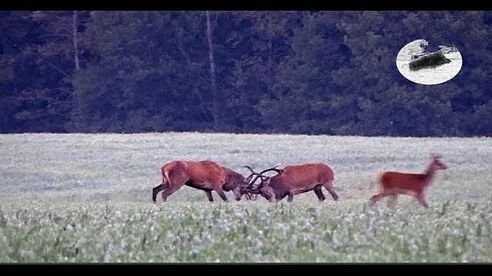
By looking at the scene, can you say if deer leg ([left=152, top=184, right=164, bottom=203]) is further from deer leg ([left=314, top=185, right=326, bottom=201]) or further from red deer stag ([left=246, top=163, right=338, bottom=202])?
deer leg ([left=314, top=185, right=326, bottom=201])

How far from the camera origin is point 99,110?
14180 mm

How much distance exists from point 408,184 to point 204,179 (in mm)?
2252

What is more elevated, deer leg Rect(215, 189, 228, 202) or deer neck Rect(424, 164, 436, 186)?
deer neck Rect(424, 164, 436, 186)

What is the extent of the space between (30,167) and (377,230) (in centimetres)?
402

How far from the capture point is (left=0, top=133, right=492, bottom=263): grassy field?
1112 cm

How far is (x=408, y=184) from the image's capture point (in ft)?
42.8

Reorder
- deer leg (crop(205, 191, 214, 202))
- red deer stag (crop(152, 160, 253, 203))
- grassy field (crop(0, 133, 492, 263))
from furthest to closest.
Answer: deer leg (crop(205, 191, 214, 202)), red deer stag (crop(152, 160, 253, 203)), grassy field (crop(0, 133, 492, 263))

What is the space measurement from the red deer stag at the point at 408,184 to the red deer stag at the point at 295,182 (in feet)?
1.85

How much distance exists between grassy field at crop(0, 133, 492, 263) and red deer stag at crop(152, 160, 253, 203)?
93 mm

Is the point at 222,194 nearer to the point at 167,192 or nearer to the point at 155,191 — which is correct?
the point at 167,192

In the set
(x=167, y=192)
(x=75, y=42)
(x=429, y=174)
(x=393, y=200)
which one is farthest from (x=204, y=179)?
(x=429, y=174)
